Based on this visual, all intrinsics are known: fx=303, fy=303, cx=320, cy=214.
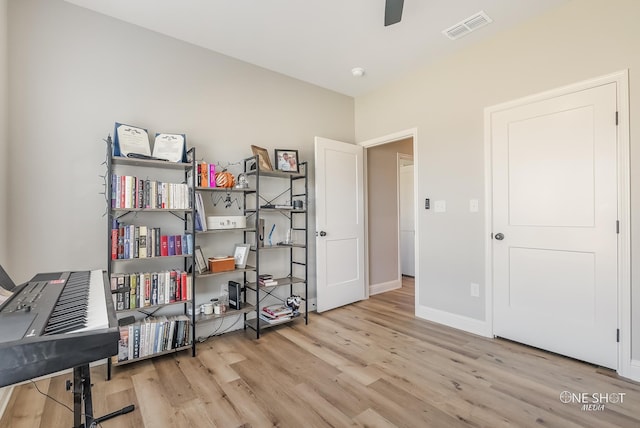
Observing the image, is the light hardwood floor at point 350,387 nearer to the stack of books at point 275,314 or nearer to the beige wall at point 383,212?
the stack of books at point 275,314

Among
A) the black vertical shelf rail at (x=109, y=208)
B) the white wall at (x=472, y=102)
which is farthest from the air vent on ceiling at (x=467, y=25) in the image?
the black vertical shelf rail at (x=109, y=208)

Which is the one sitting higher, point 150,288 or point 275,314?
point 150,288

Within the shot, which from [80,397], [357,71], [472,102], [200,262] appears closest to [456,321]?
[472,102]

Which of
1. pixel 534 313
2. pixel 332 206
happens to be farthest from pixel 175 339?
pixel 534 313

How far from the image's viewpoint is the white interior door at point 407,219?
5.31 m

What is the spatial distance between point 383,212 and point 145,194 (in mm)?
3003

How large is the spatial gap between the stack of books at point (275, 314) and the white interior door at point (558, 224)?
6.26 feet

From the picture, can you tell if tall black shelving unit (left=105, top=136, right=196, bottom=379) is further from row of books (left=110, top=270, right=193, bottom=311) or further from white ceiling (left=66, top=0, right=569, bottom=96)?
white ceiling (left=66, top=0, right=569, bottom=96)

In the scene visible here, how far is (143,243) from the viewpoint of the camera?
2.24 metres

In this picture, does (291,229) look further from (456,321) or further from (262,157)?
(456,321)

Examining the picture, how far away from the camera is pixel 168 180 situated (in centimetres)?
258

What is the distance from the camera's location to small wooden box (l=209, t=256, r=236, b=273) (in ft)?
8.44

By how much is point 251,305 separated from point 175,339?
0.73 metres

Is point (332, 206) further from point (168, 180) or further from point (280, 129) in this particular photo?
point (168, 180)
